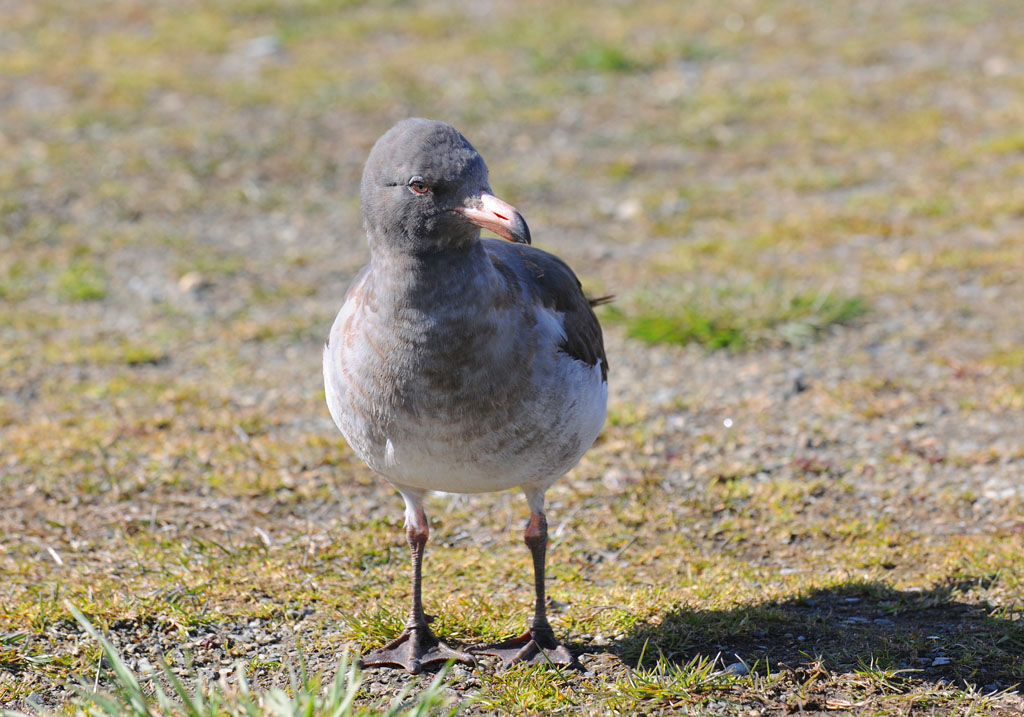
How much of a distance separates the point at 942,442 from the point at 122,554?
14.3ft

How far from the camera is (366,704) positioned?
4359mm

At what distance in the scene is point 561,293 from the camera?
489 cm

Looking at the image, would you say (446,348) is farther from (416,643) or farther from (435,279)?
(416,643)

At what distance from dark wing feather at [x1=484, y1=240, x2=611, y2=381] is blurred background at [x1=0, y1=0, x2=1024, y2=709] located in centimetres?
114

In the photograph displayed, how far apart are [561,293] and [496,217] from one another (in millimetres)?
990

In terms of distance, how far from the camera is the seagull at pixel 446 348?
13.5 ft

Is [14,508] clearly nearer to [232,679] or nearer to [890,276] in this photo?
[232,679]

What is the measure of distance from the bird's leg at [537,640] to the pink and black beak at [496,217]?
142 centimetres

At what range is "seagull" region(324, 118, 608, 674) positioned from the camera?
412 cm

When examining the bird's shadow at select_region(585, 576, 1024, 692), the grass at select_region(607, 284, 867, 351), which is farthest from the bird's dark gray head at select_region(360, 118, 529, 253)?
the grass at select_region(607, 284, 867, 351)

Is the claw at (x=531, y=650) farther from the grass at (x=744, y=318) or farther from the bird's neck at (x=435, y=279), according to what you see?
the grass at (x=744, y=318)

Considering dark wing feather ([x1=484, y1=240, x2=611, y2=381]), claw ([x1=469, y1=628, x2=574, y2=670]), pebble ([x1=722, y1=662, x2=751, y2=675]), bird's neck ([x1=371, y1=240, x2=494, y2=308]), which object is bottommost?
claw ([x1=469, y1=628, x2=574, y2=670])

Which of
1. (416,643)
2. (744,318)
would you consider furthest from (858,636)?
(744,318)

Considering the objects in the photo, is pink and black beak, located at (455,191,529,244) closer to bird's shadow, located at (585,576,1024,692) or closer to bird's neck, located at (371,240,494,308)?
bird's neck, located at (371,240,494,308)
